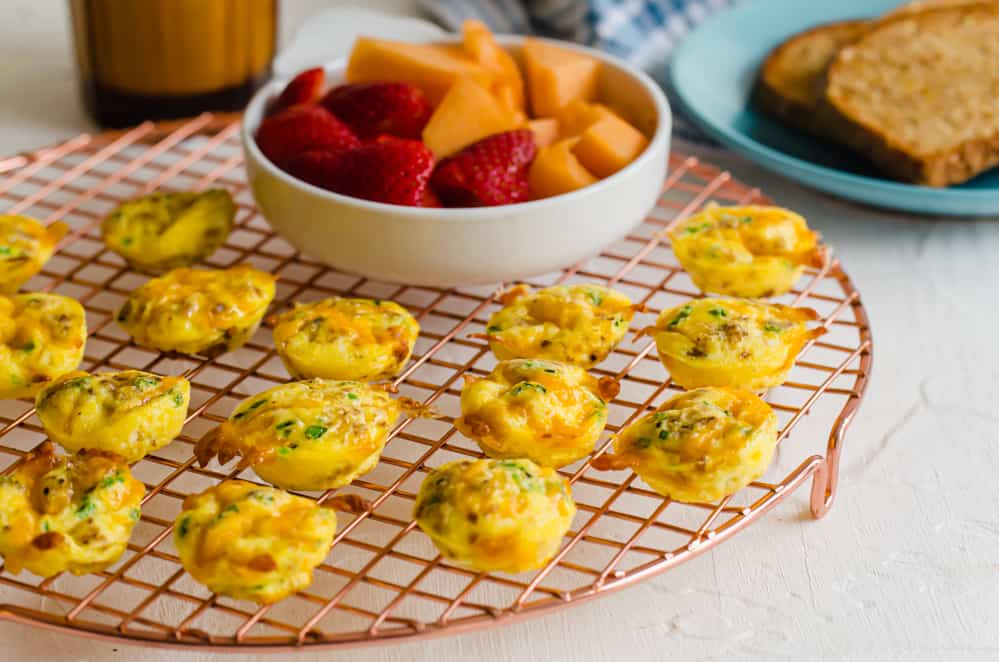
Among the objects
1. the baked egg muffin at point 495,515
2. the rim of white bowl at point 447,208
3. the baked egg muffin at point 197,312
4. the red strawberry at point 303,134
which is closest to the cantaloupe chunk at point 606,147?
the rim of white bowl at point 447,208

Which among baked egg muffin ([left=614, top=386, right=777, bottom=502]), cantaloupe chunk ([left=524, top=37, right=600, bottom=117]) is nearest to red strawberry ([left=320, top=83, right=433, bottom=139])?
cantaloupe chunk ([left=524, top=37, right=600, bottom=117])

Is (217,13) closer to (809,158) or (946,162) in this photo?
(809,158)

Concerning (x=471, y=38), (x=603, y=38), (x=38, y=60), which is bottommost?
(x=38, y=60)

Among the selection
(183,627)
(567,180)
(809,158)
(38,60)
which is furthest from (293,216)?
(38,60)

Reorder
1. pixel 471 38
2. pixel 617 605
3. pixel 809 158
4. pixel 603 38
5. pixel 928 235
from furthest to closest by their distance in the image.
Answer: pixel 603 38, pixel 809 158, pixel 928 235, pixel 471 38, pixel 617 605

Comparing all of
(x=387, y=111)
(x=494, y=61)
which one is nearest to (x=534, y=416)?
(x=387, y=111)
